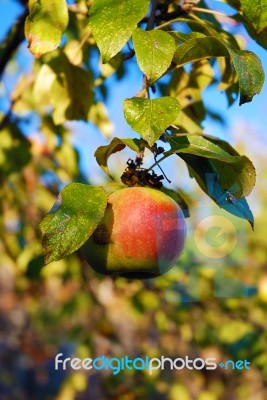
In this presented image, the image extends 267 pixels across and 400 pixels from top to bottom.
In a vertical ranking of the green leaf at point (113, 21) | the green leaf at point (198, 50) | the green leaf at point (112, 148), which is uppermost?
the green leaf at point (113, 21)

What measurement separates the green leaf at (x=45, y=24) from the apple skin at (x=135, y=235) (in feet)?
0.67

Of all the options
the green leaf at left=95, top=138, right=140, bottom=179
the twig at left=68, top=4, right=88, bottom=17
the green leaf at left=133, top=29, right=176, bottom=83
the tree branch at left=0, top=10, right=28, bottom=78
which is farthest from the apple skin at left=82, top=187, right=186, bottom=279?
the tree branch at left=0, top=10, right=28, bottom=78

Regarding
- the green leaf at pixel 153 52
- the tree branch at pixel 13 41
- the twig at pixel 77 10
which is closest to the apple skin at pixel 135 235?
the green leaf at pixel 153 52

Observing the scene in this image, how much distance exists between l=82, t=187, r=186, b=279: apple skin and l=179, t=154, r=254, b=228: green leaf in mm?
69

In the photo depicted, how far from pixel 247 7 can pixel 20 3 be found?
2.51 ft

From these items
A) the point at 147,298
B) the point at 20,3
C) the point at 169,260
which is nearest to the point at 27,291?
the point at 147,298

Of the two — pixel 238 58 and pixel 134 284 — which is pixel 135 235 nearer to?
pixel 238 58

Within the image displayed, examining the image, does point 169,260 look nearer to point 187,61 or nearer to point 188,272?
point 187,61

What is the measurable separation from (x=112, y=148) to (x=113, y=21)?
134mm

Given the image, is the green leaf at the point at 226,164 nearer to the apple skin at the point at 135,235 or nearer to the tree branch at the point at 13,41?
the apple skin at the point at 135,235

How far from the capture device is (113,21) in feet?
2.05

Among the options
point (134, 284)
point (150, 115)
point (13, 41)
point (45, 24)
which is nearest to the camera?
point (150, 115)

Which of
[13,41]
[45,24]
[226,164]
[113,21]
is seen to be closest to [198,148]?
[226,164]

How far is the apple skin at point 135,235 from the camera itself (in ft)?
2.20
